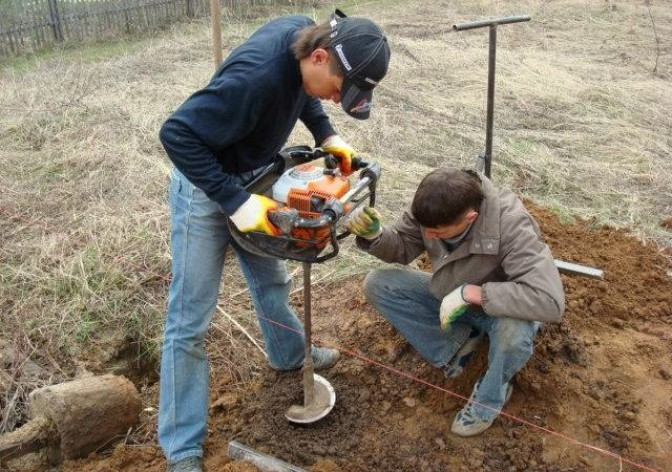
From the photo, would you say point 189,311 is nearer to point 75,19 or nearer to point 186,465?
point 186,465

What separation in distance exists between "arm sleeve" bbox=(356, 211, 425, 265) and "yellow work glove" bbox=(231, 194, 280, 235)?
592mm

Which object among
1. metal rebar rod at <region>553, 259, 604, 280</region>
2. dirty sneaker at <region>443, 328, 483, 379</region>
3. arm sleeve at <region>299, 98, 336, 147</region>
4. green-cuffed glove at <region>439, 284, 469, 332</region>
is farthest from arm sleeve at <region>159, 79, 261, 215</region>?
metal rebar rod at <region>553, 259, 604, 280</region>

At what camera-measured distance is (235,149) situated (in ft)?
7.22

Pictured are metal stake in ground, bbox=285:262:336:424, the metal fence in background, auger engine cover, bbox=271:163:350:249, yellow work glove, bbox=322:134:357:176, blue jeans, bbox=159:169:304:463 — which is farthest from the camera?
the metal fence in background

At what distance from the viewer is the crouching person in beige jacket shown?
7.45 ft

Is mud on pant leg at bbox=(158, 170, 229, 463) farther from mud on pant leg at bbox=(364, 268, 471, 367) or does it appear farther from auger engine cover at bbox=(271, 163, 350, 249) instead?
mud on pant leg at bbox=(364, 268, 471, 367)

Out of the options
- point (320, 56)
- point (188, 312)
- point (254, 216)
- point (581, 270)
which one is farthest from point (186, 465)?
point (581, 270)

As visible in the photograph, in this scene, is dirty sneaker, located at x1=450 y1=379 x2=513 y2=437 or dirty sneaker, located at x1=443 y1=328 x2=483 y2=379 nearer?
dirty sneaker, located at x1=450 y1=379 x2=513 y2=437

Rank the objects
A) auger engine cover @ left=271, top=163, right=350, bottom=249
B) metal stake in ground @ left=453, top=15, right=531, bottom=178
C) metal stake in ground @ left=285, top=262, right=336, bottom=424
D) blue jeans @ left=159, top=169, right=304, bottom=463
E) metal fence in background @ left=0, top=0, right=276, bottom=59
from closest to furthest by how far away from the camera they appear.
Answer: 1. auger engine cover @ left=271, top=163, right=350, bottom=249
2. blue jeans @ left=159, top=169, right=304, bottom=463
3. metal stake in ground @ left=285, top=262, right=336, bottom=424
4. metal stake in ground @ left=453, top=15, right=531, bottom=178
5. metal fence in background @ left=0, top=0, right=276, bottom=59

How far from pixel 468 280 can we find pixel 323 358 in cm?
84

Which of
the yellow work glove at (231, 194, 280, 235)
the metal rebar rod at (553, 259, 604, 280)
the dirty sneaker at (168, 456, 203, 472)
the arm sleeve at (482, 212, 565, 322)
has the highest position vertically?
the yellow work glove at (231, 194, 280, 235)

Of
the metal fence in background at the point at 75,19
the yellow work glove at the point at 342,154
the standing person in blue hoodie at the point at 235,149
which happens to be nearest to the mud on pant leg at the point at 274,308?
the standing person in blue hoodie at the point at 235,149

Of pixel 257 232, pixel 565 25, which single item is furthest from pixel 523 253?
pixel 565 25

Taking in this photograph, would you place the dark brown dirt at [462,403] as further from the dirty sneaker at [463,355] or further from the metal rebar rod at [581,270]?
the metal rebar rod at [581,270]
